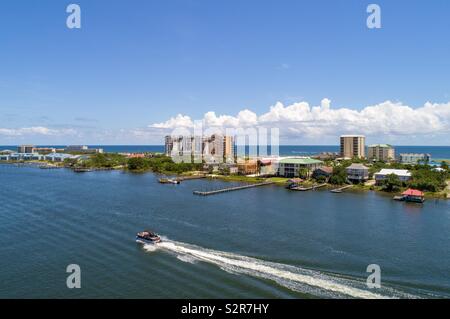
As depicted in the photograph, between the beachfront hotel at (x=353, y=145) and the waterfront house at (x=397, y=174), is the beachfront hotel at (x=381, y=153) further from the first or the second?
the waterfront house at (x=397, y=174)

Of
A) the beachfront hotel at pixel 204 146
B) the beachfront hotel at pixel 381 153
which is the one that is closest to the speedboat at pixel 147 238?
the beachfront hotel at pixel 204 146

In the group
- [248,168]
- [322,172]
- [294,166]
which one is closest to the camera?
[322,172]

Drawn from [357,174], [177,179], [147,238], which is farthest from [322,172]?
[147,238]

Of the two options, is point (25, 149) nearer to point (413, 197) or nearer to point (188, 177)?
point (188, 177)

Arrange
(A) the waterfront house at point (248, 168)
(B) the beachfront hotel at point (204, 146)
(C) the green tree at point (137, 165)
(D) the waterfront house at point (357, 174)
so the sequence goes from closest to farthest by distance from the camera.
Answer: (D) the waterfront house at point (357, 174)
(A) the waterfront house at point (248, 168)
(C) the green tree at point (137, 165)
(B) the beachfront hotel at point (204, 146)

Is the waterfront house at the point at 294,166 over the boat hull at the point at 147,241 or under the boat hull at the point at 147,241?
over
